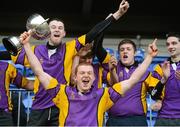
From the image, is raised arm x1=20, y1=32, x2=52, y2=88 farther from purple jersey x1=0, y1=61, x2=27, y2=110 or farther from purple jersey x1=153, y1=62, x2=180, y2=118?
purple jersey x1=153, y1=62, x2=180, y2=118

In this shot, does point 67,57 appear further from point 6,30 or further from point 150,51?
point 6,30

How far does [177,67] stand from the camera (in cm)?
410

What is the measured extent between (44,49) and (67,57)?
0.27 m

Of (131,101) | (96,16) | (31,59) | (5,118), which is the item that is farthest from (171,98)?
(96,16)

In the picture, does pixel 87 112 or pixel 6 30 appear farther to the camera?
pixel 6 30

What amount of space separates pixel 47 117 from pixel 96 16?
4.29m

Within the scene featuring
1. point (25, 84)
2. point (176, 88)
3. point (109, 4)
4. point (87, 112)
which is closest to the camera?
point (87, 112)

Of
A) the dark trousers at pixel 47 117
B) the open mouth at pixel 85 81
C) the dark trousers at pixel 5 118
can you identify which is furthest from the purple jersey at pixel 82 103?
the dark trousers at pixel 5 118

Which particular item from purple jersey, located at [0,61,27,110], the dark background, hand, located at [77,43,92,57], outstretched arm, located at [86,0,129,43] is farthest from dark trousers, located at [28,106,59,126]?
the dark background

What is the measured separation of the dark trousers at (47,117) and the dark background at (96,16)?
4.08m

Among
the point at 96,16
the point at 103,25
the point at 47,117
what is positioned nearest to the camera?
the point at 47,117

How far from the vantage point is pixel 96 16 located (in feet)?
25.9

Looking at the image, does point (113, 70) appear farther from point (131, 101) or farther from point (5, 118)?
point (5, 118)

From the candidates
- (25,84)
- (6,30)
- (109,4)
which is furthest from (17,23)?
(25,84)
